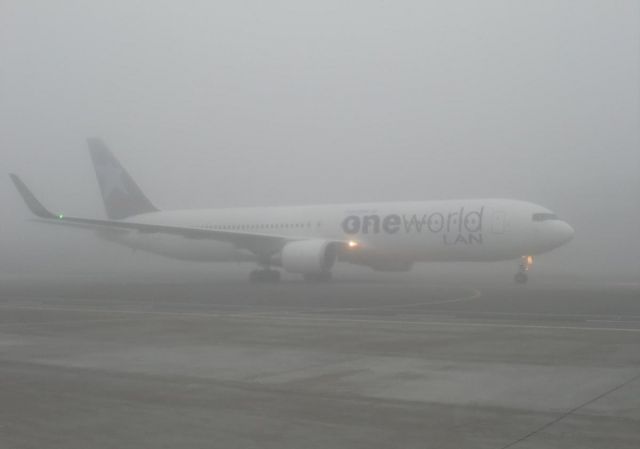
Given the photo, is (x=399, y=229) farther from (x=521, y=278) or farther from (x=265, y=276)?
(x=265, y=276)

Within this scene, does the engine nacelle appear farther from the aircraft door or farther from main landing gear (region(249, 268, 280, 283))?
the aircraft door

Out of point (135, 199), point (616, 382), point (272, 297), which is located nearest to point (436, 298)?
point (272, 297)

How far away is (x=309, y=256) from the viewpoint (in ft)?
104

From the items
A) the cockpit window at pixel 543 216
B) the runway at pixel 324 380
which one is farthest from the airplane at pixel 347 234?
the runway at pixel 324 380

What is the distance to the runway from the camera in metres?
6.15

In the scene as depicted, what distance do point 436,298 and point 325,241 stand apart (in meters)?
11.1

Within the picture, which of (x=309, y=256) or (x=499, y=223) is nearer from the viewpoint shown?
(x=499, y=223)

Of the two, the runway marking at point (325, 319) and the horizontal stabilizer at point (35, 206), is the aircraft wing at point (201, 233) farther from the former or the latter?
the runway marking at point (325, 319)

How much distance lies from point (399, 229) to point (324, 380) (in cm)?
2441

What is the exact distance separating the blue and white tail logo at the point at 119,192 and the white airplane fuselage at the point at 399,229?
102 inches

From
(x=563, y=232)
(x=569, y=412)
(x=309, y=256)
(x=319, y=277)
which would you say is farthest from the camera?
(x=319, y=277)

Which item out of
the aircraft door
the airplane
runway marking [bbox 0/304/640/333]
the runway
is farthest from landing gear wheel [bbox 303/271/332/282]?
the runway

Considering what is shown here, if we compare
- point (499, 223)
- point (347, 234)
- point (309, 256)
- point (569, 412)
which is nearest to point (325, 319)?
point (569, 412)

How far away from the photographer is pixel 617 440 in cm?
582
